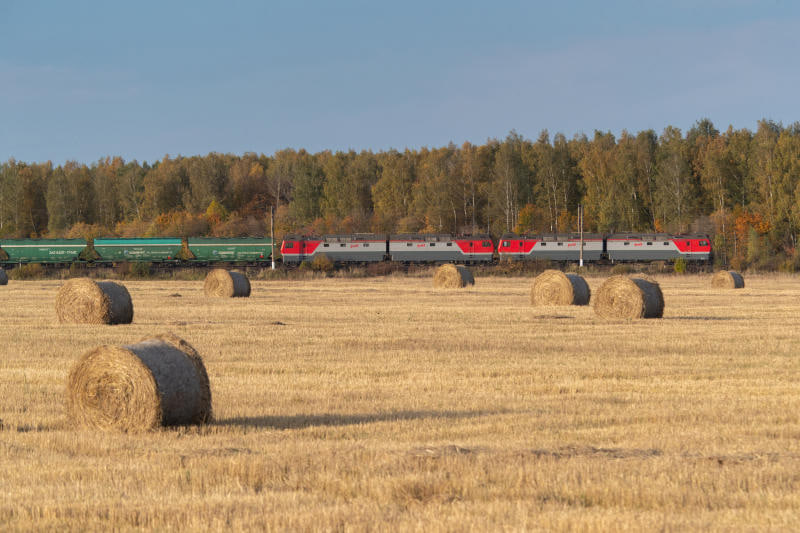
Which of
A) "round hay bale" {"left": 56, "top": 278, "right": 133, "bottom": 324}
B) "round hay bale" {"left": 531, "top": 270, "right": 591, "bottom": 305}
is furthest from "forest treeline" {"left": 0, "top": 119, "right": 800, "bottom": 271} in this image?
"round hay bale" {"left": 56, "top": 278, "right": 133, "bottom": 324}

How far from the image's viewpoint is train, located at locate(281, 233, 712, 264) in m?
77.6

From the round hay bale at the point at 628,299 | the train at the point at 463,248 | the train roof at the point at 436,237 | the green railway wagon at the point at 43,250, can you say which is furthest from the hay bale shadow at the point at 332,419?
the green railway wagon at the point at 43,250

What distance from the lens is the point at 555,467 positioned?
890 centimetres

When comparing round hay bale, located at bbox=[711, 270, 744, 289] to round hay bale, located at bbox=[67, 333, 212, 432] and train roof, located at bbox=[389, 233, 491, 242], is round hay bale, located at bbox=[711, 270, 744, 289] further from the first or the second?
round hay bale, located at bbox=[67, 333, 212, 432]

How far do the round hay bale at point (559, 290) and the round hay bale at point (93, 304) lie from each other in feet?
46.2

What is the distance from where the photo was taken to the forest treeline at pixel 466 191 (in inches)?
3797

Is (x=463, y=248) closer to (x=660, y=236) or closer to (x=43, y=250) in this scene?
(x=660, y=236)

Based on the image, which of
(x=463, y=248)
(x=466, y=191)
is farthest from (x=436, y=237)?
(x=466, y=191)

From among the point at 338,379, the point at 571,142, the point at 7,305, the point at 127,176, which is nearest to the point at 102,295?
the point at 7,305

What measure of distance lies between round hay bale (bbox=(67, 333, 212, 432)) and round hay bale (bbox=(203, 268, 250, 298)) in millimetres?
29604

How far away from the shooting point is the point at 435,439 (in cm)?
1075

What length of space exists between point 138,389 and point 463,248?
67802 millimetres

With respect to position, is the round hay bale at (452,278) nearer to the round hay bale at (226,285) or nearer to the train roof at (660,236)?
the round hay bale at (226,285)

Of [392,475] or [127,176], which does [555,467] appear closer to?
[392,475]
